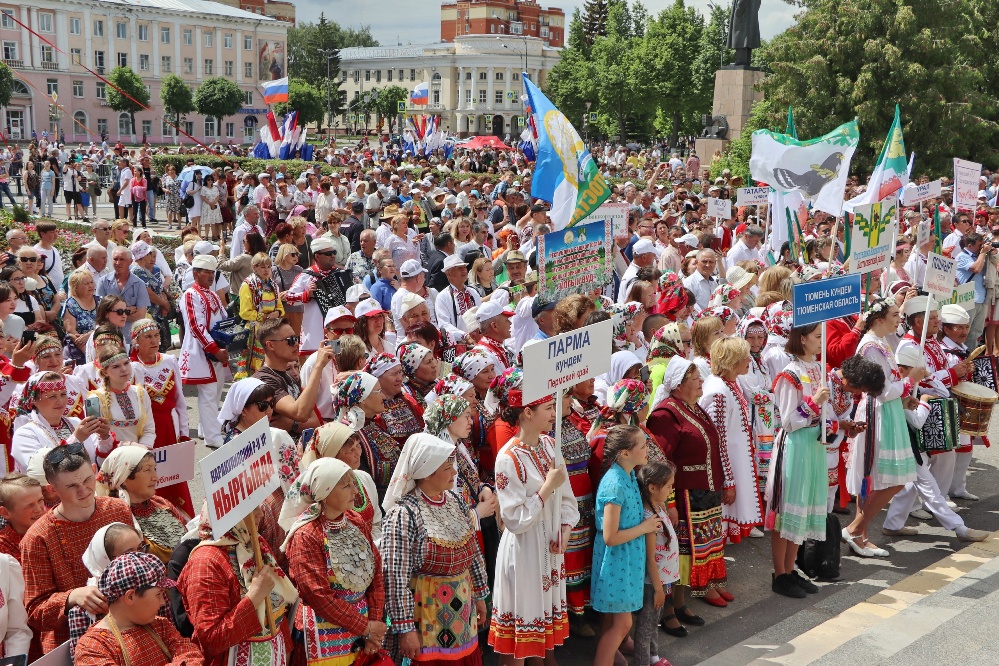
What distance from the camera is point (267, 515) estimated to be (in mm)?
4801

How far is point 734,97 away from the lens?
99.3 ft

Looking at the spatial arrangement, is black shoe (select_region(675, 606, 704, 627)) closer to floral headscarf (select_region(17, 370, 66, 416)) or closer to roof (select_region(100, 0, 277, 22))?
floral headscarf (select_region(17, 370, 66, 416))

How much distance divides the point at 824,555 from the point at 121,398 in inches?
194

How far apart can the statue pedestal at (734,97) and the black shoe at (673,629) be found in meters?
25.5

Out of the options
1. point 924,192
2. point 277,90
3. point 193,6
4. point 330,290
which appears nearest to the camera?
point 330,290

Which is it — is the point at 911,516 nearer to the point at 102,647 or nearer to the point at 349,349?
the point at 349,349

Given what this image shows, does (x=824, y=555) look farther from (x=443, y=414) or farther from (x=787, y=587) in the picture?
(x=443, y=414)

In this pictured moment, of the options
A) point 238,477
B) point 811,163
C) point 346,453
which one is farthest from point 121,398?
point 811,163

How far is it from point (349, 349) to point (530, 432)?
1560 mm

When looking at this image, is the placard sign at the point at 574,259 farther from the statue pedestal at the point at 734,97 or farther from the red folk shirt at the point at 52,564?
the statue pedestal at the point at 734,97

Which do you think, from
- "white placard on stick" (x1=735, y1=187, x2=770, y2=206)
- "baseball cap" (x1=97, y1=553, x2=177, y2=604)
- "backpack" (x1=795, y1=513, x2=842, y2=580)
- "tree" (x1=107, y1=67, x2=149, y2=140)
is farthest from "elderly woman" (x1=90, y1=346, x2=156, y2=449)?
"tree" (x1=107, y1=67, x2=149, y2=140)

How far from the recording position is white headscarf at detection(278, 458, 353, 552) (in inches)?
175

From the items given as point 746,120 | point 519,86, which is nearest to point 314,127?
point 519,86

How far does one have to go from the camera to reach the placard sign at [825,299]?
682cm
